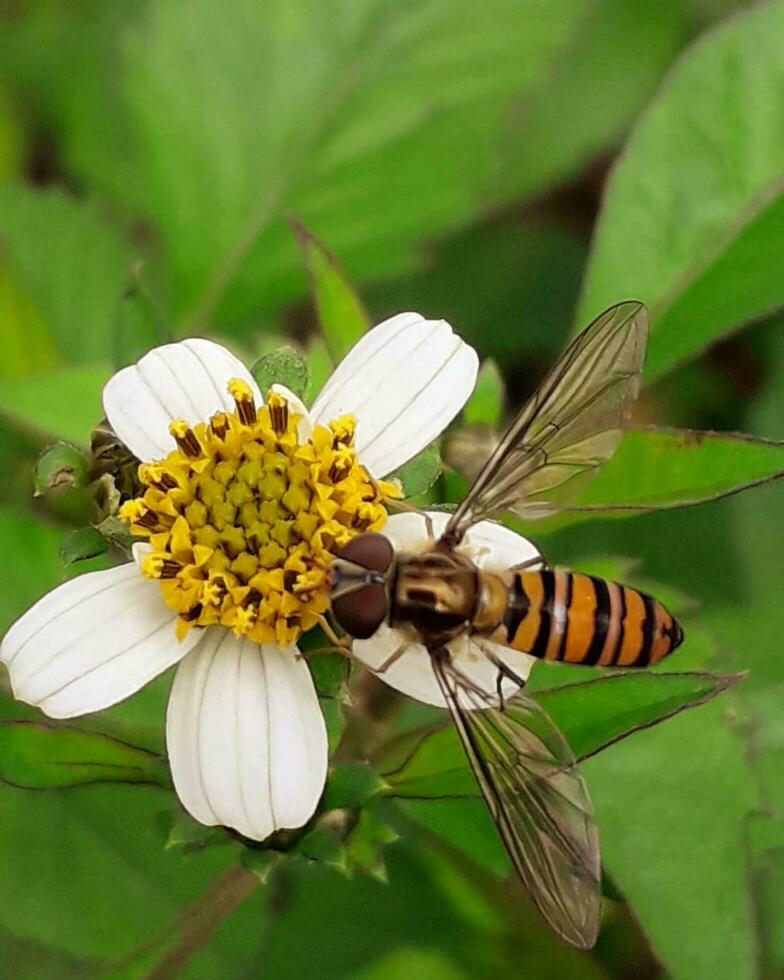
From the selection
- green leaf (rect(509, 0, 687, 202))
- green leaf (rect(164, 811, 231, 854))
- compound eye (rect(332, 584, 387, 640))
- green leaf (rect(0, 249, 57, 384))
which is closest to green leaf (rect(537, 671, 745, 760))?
compound eye (rect(332, 584, 387, 640))

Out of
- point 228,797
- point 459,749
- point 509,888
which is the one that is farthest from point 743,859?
point 228,797

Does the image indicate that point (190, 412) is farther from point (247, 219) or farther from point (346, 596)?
point (247, 219)

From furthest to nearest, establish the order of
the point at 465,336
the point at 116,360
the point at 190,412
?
the point at 465,336
the point at 116,360
the point at 190,412

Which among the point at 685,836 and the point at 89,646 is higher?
the point at 89,646

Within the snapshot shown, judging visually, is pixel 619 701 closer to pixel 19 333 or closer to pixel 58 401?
pixel 58 401

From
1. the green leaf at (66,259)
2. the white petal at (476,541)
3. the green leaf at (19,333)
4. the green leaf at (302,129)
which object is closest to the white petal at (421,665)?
the white petal at (476,541)

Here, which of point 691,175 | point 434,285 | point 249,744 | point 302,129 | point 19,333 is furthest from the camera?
point 434,285

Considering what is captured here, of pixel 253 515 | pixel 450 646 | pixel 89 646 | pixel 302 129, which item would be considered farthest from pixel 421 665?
pixel 302 129
